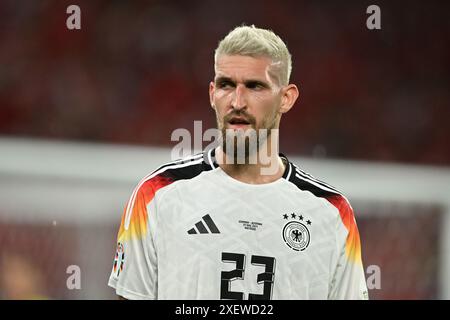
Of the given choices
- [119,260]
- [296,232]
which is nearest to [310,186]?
[296,232]

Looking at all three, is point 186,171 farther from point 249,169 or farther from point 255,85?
point 255,85

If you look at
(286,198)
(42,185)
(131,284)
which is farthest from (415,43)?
(131,284)

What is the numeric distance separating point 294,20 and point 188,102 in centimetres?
147

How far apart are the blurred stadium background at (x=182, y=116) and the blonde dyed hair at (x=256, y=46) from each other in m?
3.59

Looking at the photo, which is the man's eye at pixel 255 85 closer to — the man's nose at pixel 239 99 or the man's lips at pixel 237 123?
the man's nose at pixel 239 99

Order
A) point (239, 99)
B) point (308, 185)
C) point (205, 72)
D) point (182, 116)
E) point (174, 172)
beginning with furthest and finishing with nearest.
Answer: point (205, 72) → point (182, 116) → point (308, 185) → point (174, 172) → point (239, 99)

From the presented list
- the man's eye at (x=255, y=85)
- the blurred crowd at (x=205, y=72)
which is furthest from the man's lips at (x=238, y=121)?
the blurred crowd at (x=205, y=72)

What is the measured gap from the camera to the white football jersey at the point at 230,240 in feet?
9.75

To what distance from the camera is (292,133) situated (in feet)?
25.0

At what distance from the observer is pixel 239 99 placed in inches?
118

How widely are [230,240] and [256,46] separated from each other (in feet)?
2.63

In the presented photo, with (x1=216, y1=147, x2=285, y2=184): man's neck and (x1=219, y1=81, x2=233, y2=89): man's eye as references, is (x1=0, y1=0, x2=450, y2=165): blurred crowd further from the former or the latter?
(x1=219, y1=81, x2=233, y2=89): man's eye

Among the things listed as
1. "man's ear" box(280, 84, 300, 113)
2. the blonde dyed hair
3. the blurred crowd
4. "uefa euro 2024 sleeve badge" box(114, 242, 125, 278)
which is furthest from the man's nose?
the blurred crowd
